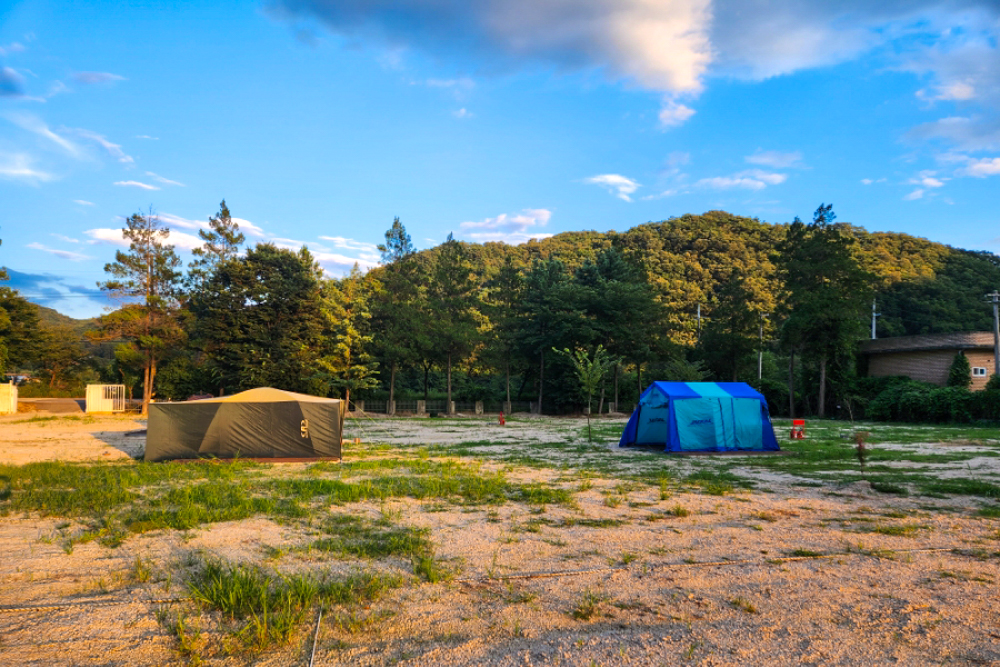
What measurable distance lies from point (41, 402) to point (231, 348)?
17372mm

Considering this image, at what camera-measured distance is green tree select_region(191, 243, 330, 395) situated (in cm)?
3759

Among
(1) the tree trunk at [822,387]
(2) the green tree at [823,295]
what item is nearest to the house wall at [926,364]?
(2) the green tree at [823,295]

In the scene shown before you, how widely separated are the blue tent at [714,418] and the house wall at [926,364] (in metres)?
25.7

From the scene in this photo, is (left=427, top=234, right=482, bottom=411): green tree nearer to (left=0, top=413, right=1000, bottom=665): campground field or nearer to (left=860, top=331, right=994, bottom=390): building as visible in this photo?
(left=0, top=413, right=1000, bottom=665): campground field

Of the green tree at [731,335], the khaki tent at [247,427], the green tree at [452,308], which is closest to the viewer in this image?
the khaki tent at [247,427]

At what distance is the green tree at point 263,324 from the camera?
37594 millimetres

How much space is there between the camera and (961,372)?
3422 centimetres

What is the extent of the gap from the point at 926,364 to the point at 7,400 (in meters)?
56.2

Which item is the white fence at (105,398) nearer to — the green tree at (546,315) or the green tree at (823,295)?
the green tree at (546,315)

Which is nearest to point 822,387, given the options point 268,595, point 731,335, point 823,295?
point 823,295

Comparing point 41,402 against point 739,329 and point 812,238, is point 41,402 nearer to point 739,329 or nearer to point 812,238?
point 739,329

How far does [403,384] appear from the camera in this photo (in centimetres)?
5200

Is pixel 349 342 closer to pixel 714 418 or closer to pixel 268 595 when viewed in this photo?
pixel 714 418

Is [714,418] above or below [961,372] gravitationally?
below
